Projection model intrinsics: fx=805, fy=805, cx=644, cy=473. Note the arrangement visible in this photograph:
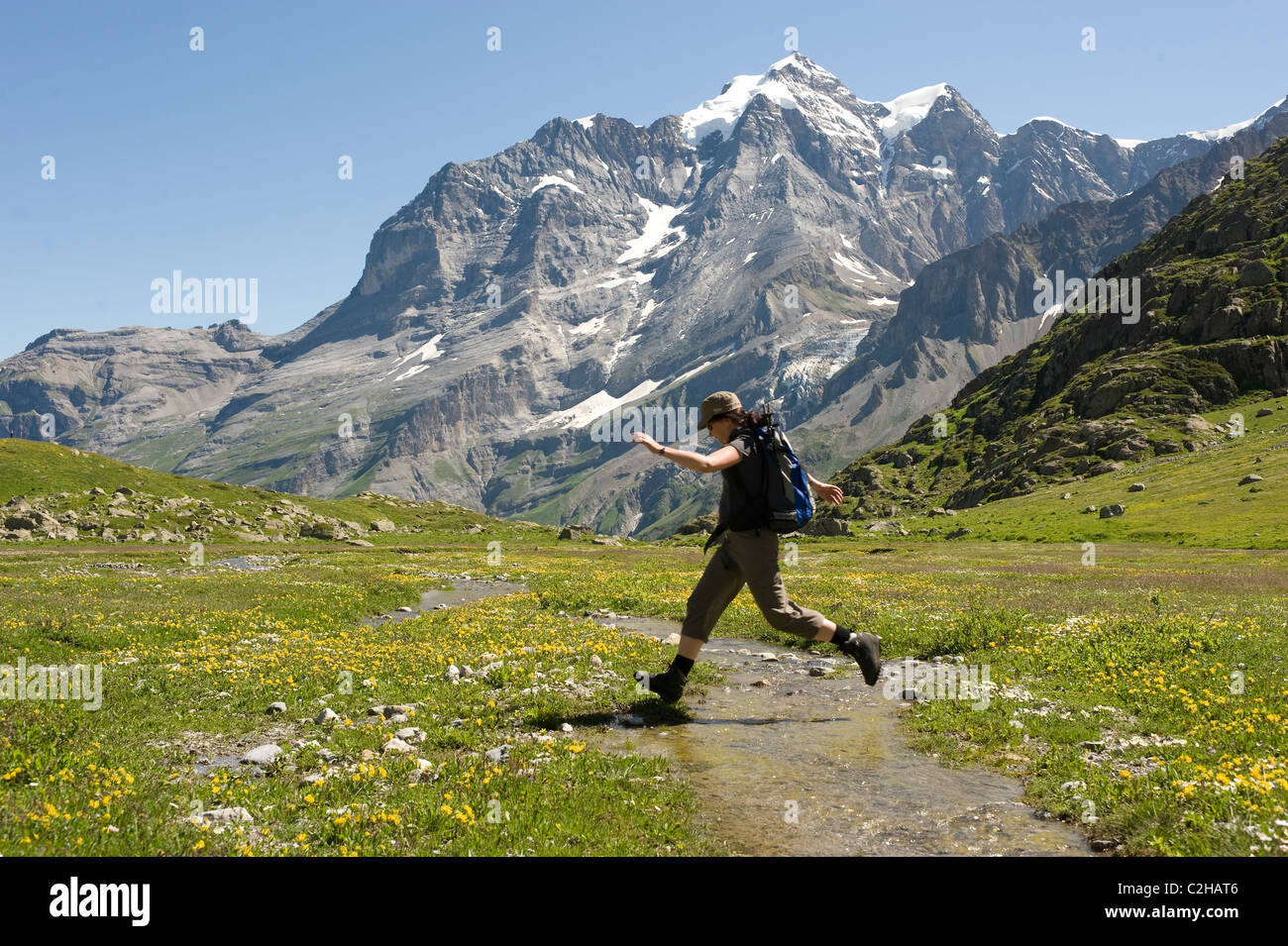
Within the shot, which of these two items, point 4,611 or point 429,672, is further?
point 4,611

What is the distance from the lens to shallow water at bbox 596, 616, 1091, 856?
816cm

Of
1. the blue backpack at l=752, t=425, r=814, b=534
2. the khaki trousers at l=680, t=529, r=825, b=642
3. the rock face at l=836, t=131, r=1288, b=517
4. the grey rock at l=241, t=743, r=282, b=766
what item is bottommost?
the grey rock at l=241, t=743, r=282, b=766

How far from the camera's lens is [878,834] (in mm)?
8344

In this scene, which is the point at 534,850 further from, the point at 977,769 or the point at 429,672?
the point at 429,672

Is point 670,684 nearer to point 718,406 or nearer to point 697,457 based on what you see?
point 718,406

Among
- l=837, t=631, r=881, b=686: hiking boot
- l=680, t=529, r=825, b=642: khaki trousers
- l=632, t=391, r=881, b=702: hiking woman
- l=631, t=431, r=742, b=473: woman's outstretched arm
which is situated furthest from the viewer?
l=837, t=631, r=881, b=686: hiking boot

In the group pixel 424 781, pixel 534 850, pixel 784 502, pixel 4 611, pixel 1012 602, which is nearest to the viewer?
pixel 534 850

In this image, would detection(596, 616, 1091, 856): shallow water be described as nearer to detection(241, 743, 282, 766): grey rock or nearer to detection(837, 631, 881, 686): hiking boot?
detection(837, 631, 881, 686): hiking boot

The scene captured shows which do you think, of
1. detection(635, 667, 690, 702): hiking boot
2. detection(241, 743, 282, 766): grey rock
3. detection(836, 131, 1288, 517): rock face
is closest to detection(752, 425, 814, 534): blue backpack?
detection(635, 667, 690, 702): hiking boot

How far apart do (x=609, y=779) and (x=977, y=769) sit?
499cm

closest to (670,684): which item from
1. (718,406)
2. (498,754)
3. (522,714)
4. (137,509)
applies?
(522,714)

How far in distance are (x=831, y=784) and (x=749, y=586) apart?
320 cm

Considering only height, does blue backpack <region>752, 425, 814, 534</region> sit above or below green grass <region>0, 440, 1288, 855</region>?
above
